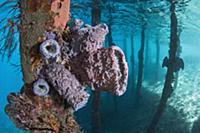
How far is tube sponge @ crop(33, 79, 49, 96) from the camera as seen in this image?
145 inches

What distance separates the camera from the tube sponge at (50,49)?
357 cm

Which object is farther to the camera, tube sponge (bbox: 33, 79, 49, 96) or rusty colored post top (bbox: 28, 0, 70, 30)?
tube sponge (bbox: 33, 79, 49, 96)

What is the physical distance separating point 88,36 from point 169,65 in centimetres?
746

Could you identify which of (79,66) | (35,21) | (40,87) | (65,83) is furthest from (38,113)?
(35,21)

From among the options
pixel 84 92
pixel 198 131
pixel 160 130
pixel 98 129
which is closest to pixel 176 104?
pixel 160 130

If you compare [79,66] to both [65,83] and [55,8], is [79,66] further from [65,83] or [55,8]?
[55,8]

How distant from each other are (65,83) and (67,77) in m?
0.08

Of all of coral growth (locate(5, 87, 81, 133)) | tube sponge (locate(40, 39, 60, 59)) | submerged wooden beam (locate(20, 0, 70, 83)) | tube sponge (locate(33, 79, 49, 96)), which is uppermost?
submerged wooden beam (locate(20, 0, 70, 83))

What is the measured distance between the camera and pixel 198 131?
12.3m

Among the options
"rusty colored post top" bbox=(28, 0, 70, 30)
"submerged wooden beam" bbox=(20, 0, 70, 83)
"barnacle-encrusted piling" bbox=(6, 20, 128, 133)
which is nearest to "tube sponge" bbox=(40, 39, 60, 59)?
"barnacle-encrusted piling" bbox=(6, 20, 128, 133)

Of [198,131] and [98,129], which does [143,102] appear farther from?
[98,129]

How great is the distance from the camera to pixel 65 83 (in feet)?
12.3

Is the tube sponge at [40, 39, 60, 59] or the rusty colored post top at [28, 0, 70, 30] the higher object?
the rusty colored post top at [28, 0, 70, 30]

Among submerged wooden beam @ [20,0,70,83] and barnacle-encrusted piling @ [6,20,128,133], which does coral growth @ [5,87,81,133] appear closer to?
barnacle-encrusted piling @ [6,20,128,133]
